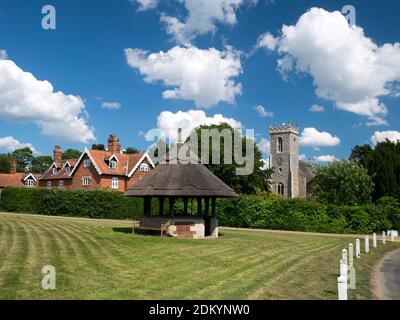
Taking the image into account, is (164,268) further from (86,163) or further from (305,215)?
(86,163)

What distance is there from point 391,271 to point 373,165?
1821 inches

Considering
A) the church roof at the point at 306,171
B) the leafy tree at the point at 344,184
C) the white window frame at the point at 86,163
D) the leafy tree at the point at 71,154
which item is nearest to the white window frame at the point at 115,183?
the white window frame at the point at 86,163

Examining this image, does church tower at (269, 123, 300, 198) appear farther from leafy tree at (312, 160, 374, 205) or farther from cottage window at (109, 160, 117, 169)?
cottage window at (109, 160, 117, 169)

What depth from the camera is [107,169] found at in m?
59.4

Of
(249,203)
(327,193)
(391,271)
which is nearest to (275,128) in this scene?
(327,193)

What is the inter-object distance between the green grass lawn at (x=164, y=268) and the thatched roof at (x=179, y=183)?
3.51 metres

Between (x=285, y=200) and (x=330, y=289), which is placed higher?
(x=285, y=200)

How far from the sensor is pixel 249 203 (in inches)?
1635

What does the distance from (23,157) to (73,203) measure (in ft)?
309

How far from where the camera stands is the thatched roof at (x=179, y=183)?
89.4 ft

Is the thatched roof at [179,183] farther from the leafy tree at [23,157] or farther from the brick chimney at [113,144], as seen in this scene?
the leafy tree at [23,157]

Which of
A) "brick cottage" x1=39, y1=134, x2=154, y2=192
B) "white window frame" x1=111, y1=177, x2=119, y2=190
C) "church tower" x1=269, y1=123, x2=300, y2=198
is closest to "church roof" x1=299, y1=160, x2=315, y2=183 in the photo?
"church tower" x1=269, y1=123, x2=300, y2=198

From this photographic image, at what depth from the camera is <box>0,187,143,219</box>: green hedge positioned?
4738cm
